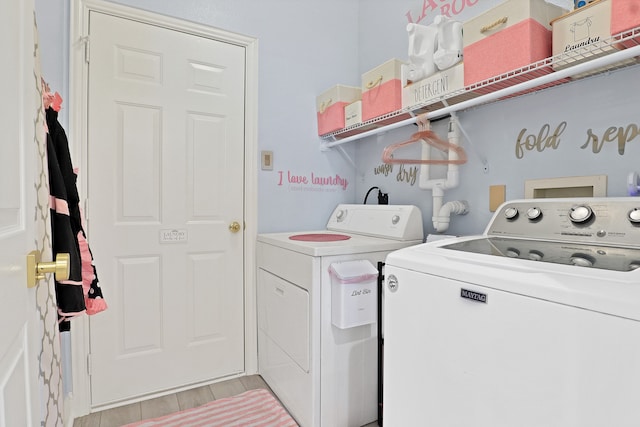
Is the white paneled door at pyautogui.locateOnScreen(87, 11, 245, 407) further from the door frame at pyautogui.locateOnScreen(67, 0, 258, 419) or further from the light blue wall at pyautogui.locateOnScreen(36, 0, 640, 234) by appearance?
the light blue wall at pyautogui.locateOnScreen(36, 0, 640, 234)

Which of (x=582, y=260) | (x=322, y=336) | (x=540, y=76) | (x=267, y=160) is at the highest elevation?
(x=540, y=76)

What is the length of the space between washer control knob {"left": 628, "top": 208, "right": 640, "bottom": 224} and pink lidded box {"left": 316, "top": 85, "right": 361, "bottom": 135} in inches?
61.9

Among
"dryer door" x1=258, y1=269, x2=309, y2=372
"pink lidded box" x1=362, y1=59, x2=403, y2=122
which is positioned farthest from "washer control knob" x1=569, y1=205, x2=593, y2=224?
"dryer door" x1=258, y1=269, x2=309, y2=372

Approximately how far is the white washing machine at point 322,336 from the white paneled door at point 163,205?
0.44 meters

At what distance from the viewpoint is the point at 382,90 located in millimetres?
1928

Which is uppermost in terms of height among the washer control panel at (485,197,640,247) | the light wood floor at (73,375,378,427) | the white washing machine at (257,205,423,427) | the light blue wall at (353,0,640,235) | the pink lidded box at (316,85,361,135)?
the pink lidded box at (316,85,361,135)

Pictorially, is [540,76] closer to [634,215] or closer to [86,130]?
[634,215]

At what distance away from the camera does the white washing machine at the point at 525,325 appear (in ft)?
2.19

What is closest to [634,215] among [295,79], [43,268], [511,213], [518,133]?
[511,213]

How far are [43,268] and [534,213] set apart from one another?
144cm

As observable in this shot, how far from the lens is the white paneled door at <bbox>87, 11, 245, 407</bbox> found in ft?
6.39

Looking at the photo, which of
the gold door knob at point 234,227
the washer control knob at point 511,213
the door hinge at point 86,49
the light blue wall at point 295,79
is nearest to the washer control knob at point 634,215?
the washer control knob at point 511,213

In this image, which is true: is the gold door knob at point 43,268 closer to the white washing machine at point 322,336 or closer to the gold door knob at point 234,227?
the white washing machine at point 322,336

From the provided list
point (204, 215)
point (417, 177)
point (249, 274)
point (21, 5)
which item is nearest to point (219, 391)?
point (249, 274)
